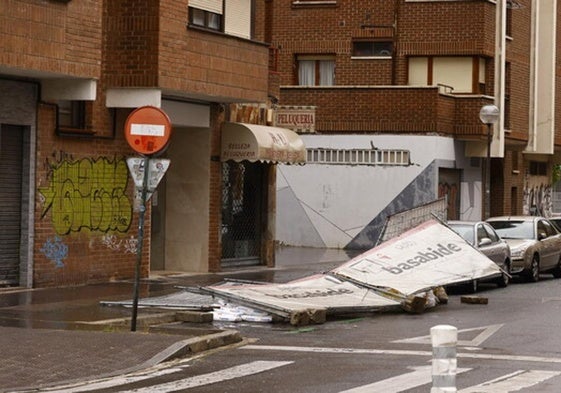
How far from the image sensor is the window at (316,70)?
1672 inches

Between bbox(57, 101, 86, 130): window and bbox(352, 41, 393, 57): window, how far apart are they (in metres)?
18.8

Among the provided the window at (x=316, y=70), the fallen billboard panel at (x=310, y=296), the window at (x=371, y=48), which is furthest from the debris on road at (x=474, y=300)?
the window at (x=316, y=70)

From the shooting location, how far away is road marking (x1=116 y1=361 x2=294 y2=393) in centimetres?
1283

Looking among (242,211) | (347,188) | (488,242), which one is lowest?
(488,242)

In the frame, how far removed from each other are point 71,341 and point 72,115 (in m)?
9.26

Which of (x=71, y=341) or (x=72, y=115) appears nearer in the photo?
(x=71, y=341)

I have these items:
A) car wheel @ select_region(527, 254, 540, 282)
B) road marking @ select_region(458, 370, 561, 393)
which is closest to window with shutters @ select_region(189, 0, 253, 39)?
car wheel @ select_region(527, 254, 540, 282)

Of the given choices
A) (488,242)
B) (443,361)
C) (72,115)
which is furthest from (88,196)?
(443,361)

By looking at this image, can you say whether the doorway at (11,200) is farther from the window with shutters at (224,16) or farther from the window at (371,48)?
the window at (371,48)

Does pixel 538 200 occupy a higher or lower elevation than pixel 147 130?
lower

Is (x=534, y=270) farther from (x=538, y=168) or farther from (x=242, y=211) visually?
(x=538, y=168)

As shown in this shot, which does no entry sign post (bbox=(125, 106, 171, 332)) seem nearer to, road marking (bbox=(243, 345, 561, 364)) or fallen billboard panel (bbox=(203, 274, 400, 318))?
road marking (bbox=(243, 345, 561, 364))

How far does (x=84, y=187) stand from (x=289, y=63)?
19.1m

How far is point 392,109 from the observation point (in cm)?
4009
